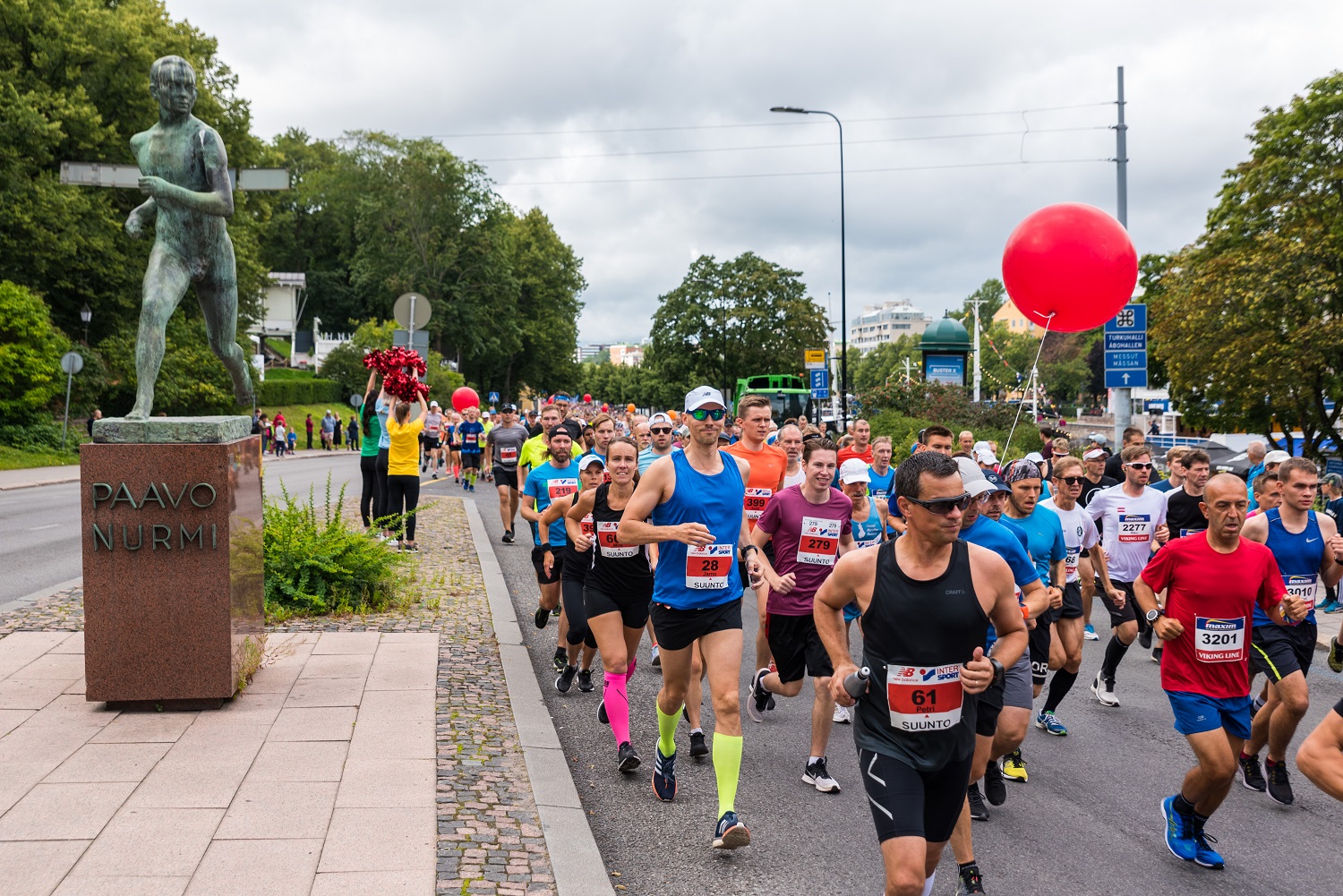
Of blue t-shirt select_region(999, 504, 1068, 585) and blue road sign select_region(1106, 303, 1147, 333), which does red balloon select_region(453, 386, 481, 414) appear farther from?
blue t-shirt select_region(999, 504, 1068, 585)

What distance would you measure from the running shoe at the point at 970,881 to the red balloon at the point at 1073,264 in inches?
231

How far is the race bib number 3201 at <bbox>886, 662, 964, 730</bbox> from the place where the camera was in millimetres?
3736

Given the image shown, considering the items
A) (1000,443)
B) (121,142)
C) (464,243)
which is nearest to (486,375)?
(464,243)

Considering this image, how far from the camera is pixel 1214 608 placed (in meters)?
5.27

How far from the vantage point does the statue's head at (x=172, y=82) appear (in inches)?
267

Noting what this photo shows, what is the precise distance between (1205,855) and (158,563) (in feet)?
18.2

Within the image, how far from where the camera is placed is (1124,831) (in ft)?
17.7

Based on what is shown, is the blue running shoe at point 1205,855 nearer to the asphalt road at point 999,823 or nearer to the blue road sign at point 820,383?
the asphalt road at point 999,823

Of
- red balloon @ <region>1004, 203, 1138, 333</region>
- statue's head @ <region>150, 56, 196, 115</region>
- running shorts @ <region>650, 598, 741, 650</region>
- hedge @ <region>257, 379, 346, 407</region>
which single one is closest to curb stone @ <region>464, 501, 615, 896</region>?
running shorts @ <region>650, 598, 741, 650</region>

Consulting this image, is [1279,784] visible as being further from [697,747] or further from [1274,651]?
[697,747]

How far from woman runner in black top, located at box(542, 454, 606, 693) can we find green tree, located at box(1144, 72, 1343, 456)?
17.5m

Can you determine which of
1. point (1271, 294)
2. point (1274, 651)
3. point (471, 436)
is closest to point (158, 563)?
point (1274, 651)

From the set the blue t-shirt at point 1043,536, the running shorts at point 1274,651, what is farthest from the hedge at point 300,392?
the running shorts at point 1274,651

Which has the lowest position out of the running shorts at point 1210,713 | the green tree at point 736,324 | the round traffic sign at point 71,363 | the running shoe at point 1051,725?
the running shoe at point 1051,725
